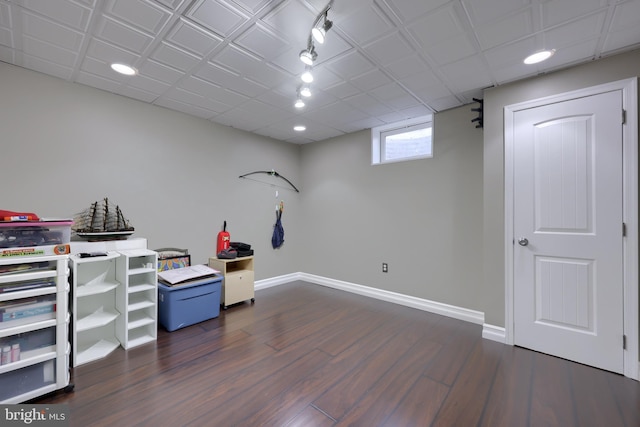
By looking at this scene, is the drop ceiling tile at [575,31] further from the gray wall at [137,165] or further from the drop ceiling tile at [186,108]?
the gray wall at [137,165]

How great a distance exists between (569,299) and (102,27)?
164 inches

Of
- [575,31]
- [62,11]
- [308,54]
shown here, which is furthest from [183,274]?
[575,31]

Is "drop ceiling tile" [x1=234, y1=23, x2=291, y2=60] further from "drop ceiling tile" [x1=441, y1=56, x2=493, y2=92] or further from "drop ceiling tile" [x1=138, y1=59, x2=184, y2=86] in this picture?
"drop ceiling tile" [x1=441, y1=56, x2=493, y2=92]

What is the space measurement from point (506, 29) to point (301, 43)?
143 cm

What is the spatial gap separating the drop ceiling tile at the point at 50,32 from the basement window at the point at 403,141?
3.27m

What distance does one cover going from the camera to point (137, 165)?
118 inches

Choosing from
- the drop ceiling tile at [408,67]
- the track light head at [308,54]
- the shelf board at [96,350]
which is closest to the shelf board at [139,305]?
the shelf board at [96,350]

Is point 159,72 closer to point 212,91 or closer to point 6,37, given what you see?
point 212,91

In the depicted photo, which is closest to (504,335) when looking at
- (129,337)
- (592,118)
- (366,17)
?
(592,118)

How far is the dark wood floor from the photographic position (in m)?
1.58

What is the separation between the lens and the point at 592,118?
215 cm

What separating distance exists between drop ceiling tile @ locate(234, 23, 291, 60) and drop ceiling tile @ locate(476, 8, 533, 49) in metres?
1.40

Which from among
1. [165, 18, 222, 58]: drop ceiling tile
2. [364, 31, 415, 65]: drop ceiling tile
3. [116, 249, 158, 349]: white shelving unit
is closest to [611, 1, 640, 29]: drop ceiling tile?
[364, 31, 415, 65]: drop ceiling tile

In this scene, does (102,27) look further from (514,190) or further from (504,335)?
(504,335)
